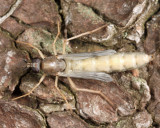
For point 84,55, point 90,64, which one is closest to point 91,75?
point 90,64

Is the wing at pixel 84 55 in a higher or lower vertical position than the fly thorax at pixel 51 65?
higher

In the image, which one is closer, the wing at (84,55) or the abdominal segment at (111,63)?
the abdominal segment at (111,63)

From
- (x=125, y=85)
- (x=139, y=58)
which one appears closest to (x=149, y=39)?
(x=139, y=58)

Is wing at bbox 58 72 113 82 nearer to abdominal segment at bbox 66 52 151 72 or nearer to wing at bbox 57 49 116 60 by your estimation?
abdominal segment at bbox 66 52 151 72

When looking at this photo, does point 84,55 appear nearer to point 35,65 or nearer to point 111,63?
point 111,63

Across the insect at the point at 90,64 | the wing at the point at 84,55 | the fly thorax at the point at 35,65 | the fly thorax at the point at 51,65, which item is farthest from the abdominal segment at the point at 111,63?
the fly thorax at the point at 35,65

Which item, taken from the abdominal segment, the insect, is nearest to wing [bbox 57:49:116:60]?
the insect

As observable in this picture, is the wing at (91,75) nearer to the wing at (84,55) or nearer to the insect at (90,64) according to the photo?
the insect at (90,64)

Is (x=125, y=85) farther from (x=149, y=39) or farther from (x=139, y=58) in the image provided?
(x=149, y=39)
